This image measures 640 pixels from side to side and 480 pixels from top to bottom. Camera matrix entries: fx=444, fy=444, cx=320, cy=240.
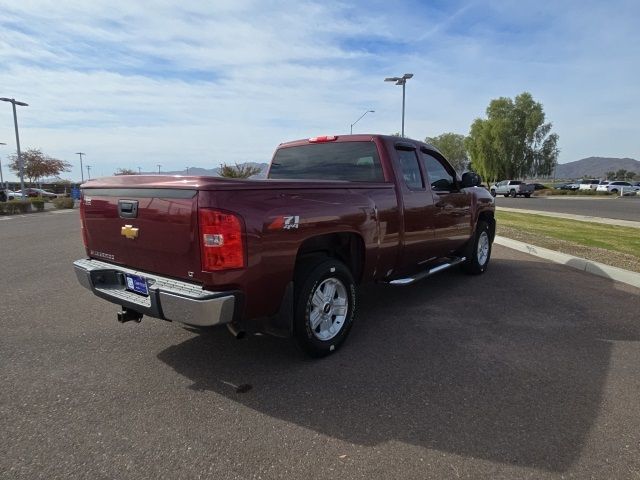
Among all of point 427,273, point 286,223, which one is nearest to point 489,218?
point 427,273

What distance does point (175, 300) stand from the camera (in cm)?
297

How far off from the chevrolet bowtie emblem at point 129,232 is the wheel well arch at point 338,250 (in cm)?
123

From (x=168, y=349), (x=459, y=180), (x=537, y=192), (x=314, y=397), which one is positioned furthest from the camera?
(x=537, y=192)

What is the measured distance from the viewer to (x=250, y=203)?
9.73ft

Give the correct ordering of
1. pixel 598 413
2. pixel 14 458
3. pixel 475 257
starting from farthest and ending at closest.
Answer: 1. pixel 475 257
2. pixel 598 413
3. pixel 14 458

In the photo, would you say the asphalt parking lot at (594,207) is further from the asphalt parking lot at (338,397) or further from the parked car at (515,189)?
the asphalt parking lot at (338,397)

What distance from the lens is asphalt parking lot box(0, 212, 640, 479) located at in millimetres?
2430

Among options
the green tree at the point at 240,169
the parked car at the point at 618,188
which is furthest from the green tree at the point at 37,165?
the parked car at the point at 618,188

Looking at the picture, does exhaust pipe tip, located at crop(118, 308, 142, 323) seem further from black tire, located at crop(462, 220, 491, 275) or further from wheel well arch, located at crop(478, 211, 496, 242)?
wheel well arch, located at crop(478, 211, 496, 242)

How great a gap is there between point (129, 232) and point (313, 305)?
1.54m

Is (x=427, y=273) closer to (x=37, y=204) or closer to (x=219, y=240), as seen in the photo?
(x=219, y=240)

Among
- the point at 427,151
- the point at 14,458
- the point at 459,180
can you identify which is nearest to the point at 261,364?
the point at 14,458

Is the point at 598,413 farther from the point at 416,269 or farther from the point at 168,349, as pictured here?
the point at 168,349

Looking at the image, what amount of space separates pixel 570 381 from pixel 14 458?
3.66m
